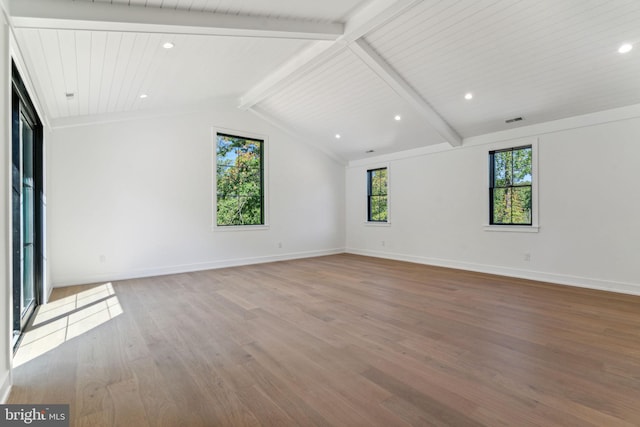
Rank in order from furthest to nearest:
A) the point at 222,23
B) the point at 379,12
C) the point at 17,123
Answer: the point at 379,12
the point at 222,23
the point at 17,123

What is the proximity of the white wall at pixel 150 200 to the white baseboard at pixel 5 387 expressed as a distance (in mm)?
3217

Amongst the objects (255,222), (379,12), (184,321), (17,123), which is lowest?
(184,321)

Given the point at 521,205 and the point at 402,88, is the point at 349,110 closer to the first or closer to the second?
the point at 402,88

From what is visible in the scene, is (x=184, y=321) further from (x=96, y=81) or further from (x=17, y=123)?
(x=96, y=81)

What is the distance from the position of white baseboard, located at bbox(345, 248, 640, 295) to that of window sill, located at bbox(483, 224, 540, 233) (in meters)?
0.65

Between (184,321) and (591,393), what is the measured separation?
334 centimetres

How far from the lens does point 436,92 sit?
4934 millimetres

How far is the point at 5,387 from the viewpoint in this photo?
1938 mm

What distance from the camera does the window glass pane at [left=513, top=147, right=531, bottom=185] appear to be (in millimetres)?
5289

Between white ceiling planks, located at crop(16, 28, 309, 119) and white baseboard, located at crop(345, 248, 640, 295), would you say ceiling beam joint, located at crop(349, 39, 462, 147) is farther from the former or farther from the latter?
white baseboard, located at crop(345, 248, 640, 295)

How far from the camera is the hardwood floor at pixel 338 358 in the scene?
1772 millimetres

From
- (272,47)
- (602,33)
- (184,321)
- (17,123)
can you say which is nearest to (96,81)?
(17,123)

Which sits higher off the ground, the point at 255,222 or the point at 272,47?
the point at 272,47


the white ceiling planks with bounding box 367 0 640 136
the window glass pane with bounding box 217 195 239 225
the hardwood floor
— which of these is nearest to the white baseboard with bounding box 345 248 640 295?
the hardwood floor
